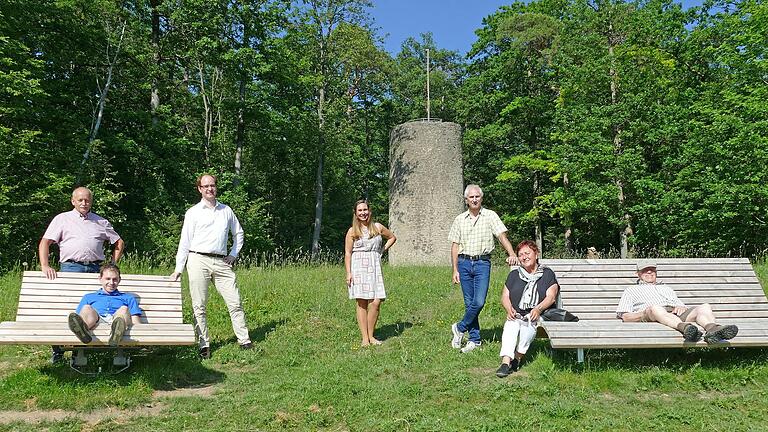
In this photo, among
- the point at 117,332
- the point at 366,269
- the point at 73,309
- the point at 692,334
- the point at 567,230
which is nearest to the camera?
the point at 117,332

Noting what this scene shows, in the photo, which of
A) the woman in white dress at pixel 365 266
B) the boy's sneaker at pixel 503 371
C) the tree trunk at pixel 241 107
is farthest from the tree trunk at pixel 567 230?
the boy's sneaker at pixel 503 371

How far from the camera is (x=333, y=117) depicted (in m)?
23.6

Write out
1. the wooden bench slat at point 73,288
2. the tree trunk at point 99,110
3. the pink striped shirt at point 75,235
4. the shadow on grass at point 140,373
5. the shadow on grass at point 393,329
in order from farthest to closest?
the tree trunk at point 99,110 < the shadow on grass at point 393,329 < the pink striped shirt at point 75,235 < the wooden bench slat at point 73,288 < the shadow on grass at point 140,373

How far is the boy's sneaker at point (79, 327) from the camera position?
175 inches

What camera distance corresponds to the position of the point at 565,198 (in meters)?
20.9

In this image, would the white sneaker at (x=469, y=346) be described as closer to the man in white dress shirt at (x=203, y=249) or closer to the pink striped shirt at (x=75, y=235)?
the man in white dress shirt at (x=203, y=249)

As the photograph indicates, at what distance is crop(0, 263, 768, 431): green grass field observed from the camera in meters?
4.12

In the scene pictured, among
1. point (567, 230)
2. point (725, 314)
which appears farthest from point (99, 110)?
point (567, 230)

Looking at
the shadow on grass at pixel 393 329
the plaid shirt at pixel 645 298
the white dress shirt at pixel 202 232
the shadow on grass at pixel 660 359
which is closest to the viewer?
the shadow on grass at pixel 660 359

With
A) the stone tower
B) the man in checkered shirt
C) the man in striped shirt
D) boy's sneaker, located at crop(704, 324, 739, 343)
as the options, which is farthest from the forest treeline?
boy's sneaker, located at crop(704, 324, 739, 343)

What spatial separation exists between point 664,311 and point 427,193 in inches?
325

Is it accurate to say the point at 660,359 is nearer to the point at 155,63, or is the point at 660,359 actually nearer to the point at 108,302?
Answer: the point at 108,302

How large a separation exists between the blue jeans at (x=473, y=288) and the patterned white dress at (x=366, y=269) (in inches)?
34.5

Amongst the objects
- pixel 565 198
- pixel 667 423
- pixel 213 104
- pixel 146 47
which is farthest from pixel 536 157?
pixel 667 423
